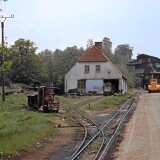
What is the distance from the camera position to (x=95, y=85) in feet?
210

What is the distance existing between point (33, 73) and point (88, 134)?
60975 millimetres

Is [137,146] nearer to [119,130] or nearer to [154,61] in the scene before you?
[119,130]

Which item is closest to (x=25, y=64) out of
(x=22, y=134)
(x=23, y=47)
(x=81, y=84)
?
(x=23, y=47)

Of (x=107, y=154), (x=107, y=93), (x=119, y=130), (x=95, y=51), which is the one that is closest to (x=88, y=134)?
(x=119, y=130)

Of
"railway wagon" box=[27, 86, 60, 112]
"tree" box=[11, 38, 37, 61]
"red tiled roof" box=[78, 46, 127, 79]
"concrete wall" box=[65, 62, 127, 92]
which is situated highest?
"tree" box=[11, 38, 37, 61]

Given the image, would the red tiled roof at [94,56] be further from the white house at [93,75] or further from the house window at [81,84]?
the house window at [81,84]

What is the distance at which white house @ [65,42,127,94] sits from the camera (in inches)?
2522

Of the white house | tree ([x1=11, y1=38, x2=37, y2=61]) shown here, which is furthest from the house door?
tree ([x1=11, y1=38, x2=37, y2=61])

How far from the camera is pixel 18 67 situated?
77750mm

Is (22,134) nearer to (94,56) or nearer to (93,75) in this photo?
(93,75)

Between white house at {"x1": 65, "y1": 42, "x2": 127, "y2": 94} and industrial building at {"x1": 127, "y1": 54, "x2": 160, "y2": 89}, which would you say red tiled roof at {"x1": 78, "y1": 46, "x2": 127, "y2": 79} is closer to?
white house at {"x1": 65, "y1": 42, "x2": 127, "y2": 94}

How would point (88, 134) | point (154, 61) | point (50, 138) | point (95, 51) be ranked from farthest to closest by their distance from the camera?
point (154, 61)
point (95, 51)
point (88, 134)
point (50, 138)

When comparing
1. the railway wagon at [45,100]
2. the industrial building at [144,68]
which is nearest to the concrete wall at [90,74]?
the railway wagon at [45,100]

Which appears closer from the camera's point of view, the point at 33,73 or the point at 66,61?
the point at 33,73
